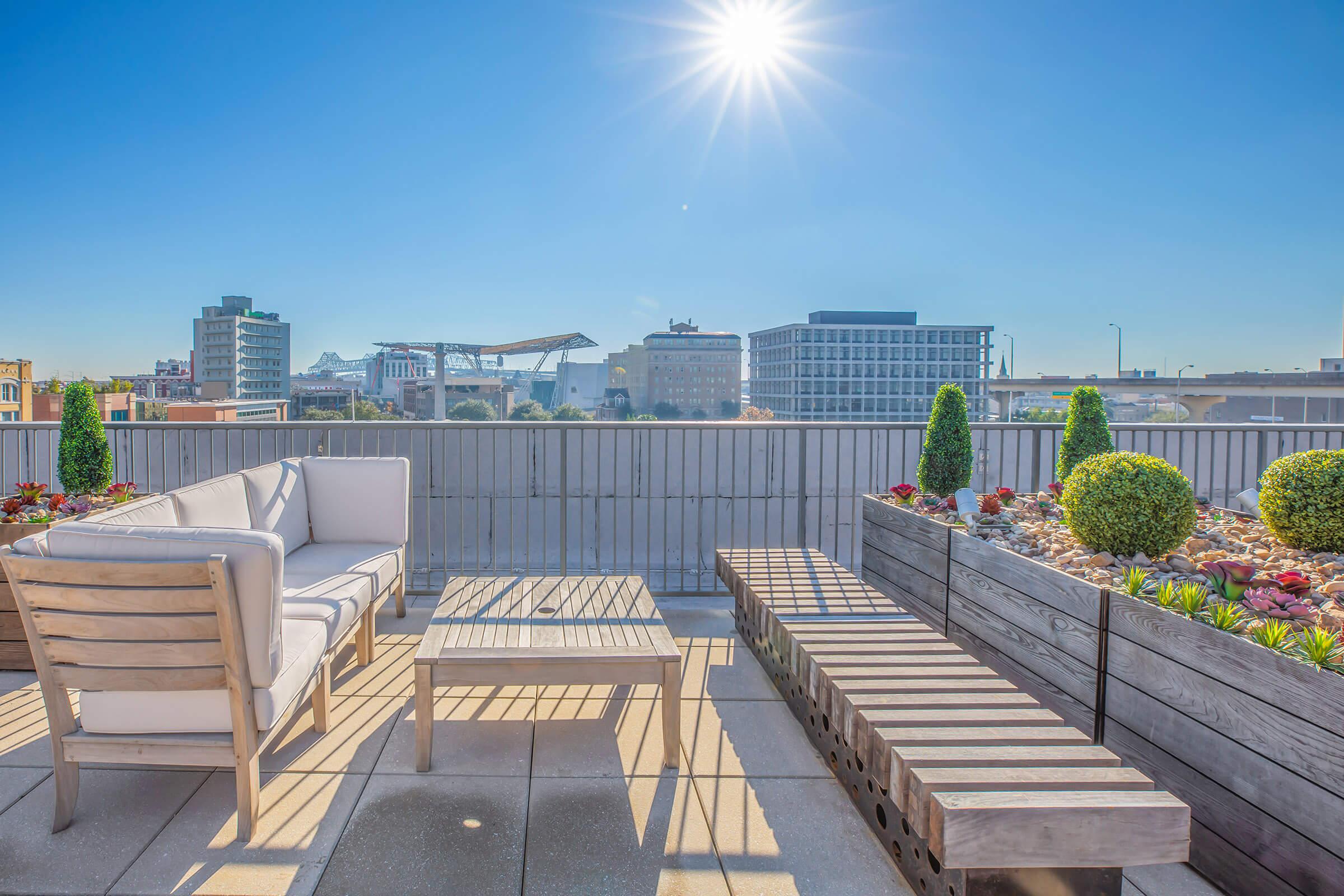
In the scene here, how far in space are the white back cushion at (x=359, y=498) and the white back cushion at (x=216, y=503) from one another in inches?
22.3

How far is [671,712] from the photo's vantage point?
2.45 meters

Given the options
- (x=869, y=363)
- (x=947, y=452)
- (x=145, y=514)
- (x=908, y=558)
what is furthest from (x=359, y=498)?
(x=869, y=363)

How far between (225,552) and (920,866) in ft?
6.86

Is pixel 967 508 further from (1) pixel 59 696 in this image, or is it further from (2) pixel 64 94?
(2) pixel 64 94

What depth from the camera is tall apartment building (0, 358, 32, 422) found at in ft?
52.9

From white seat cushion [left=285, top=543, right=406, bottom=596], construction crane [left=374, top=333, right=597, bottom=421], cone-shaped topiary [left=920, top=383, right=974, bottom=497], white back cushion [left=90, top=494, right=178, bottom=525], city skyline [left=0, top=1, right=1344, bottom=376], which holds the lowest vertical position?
white seat cushion [left=285, top=543, right=406, bottom=596]

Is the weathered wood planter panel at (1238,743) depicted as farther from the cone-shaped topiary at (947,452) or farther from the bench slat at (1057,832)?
the cone-shaped topiary at (947,452)

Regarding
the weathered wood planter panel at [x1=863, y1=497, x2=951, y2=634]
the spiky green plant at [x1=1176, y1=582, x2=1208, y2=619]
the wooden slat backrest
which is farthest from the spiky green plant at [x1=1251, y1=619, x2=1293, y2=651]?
the wooden slat backrest

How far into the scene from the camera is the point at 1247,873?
1758 mm

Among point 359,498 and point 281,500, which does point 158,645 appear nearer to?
point 281,500

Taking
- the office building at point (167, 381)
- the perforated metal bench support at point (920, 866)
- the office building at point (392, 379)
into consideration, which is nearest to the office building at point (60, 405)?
the perforated metal bench support at point (920, 866)

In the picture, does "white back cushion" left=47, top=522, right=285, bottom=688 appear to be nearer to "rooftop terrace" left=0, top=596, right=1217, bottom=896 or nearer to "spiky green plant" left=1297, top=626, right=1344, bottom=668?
"rooftop terrace" left=0, top=596, right=1217, bottom=896

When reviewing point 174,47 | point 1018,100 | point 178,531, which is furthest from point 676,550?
point 174,47

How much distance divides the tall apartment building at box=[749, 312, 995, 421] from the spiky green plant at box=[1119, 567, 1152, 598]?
1642 inches
